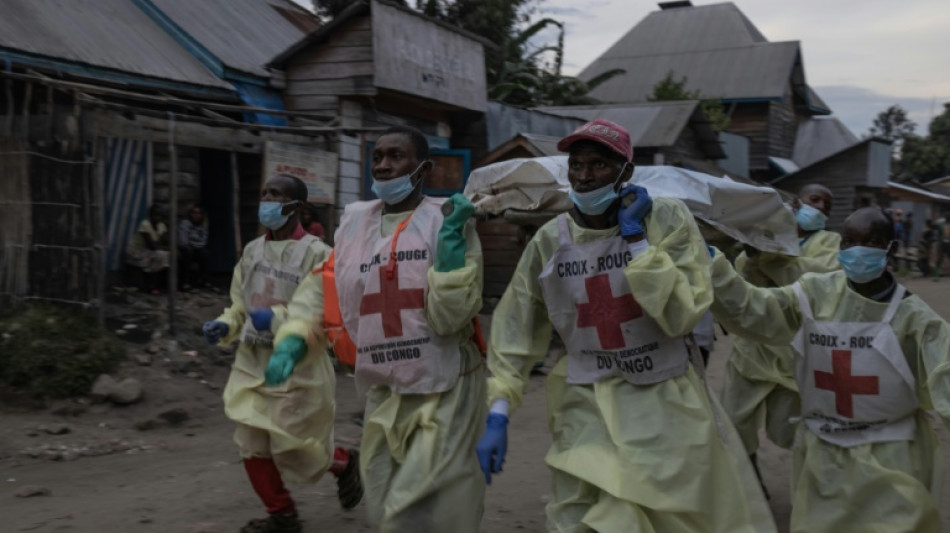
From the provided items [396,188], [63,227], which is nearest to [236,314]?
[396,188]

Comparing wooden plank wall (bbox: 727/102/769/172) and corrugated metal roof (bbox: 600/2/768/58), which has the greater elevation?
corrugated metal roof (bbox: 600/2/768/58)

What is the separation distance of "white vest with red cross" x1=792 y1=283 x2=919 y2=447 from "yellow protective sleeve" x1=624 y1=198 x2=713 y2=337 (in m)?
0.94

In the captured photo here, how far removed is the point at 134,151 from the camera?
12031 millimetres

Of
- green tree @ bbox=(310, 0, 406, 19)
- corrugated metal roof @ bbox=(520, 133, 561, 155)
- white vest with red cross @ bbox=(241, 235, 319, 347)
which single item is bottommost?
white vest with red cross @ bbox=(241, 235, 319, 347)

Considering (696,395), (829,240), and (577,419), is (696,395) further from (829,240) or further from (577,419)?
(829,240)

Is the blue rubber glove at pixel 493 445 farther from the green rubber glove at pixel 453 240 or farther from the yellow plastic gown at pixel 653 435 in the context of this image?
the green rubber glove at pixel 453 240

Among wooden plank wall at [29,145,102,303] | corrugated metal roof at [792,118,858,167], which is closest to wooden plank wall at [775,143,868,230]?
corrugated metal roof at [792,118,858,167]

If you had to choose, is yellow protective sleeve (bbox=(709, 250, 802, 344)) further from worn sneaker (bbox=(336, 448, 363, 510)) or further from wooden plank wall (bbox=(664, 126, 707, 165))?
wooden plank wall (bbox=(664, 126, 707, 165))

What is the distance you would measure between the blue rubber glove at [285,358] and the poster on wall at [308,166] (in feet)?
22.2

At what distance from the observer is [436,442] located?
12.3ft

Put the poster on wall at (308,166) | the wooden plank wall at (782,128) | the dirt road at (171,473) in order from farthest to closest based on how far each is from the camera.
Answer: the wooden plank wall at (782,128), the poster on wall at (308,166), the dirt road at (171,473)

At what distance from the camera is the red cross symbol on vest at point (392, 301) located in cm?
380

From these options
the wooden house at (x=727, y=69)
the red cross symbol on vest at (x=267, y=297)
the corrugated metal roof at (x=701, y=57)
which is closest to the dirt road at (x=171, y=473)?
the red cross symbol on vest at (x=267, y=297)

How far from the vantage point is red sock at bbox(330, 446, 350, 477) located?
5.51 meters
